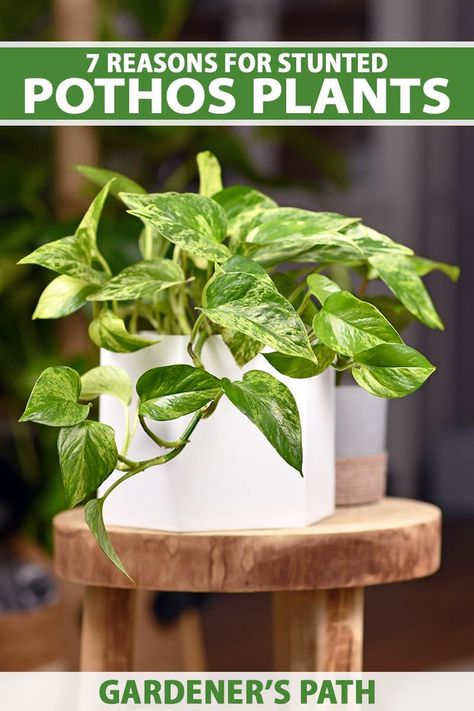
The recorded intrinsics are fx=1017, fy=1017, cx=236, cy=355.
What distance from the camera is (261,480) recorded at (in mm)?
662

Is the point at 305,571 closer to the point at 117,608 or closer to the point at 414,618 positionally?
the point at 117,608

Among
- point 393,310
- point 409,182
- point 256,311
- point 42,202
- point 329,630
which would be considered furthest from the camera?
point 409,182

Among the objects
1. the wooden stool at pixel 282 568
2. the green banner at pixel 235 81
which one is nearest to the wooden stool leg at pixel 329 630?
the wooden stool at pixel 282 568

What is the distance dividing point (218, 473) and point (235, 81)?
0.35 metres

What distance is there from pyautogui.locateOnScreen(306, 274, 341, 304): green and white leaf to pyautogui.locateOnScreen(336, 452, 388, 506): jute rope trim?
0.59 feet

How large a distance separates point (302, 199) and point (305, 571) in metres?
2.66

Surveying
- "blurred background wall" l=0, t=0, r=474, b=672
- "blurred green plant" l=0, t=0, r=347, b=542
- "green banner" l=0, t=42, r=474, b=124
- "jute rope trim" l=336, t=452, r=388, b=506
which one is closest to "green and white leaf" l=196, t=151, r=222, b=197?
"green banner" l=0, t=42, r=474, b=124

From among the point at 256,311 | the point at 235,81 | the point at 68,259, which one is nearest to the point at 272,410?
the point at 256,311

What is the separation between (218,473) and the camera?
65 cm

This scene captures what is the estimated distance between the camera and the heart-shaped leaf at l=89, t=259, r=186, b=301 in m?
0.62

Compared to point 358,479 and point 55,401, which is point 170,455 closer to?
point 55,401

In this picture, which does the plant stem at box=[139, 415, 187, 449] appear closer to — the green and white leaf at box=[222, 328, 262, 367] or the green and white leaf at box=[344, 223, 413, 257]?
the green and white leaf at box=[222, 328, 262, 367]

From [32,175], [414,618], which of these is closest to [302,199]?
[414,618]

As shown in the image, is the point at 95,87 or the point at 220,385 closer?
the point at 220,385
